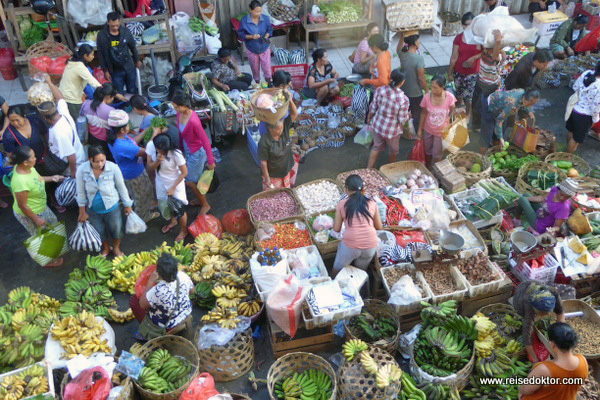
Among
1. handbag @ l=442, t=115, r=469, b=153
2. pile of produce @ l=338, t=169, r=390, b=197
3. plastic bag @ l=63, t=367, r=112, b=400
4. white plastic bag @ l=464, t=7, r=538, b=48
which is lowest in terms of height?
plastic bag @ l=63, t=367, r=112, b=400

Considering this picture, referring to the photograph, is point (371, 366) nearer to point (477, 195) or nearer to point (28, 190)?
point (477, 195)

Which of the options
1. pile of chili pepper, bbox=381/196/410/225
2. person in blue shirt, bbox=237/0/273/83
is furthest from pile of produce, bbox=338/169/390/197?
person in blue shirt, bbox=237/0/273/83

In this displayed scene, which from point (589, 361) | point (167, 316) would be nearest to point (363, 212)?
point (167, 316)

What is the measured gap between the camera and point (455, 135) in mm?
7078

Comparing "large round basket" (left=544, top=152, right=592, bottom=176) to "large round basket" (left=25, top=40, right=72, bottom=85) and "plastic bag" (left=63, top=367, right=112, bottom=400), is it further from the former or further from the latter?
"large round basket" (left=25, top=40, right=72, bottom=85)

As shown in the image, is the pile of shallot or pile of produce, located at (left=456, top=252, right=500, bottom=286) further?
the pile of shallot

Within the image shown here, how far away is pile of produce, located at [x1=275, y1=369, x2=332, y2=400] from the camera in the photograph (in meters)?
4.73

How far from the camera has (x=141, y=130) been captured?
674 centimetres

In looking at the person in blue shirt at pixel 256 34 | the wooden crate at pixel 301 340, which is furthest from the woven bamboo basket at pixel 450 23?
the wooden crate at pixel 301 340

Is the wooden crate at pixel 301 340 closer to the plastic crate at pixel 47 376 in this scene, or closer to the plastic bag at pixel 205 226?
the plastic bag at pixel 205 226

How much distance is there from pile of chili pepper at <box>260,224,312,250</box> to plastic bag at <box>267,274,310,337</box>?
874 millimetres

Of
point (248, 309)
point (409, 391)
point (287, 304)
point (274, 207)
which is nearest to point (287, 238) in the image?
point (274, 207)

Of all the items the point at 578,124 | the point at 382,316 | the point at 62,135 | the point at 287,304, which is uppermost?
the point at 62,135

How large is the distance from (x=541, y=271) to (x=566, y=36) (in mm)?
5703
